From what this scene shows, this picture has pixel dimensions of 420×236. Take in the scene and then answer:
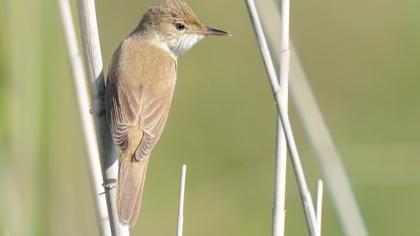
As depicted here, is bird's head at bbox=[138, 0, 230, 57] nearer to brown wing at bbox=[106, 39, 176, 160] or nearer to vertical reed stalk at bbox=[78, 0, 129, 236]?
brown wing at bbox=[106, 39, 176, 160]

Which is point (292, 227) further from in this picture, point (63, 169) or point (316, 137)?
point (316, 137)

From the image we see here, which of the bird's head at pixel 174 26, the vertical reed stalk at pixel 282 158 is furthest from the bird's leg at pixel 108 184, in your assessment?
the bird's head at pixel 174 26

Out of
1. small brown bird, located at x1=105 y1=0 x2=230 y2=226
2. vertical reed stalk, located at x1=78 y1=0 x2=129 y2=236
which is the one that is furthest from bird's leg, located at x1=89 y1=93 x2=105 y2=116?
vertical reed stalk, located at x1=78 y1=0 x2=129 y2=236

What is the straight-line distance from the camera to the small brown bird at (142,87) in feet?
13.0

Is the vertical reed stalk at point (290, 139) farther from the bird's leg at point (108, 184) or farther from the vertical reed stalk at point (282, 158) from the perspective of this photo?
the bird's leg at point (108, 184)

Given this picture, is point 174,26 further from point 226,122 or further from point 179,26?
point 226,122

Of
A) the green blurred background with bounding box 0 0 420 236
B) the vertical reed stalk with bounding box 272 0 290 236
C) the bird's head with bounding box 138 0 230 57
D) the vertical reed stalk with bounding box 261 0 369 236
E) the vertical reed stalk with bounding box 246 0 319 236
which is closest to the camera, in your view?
the vertical reed stalk with bounding box 246 0 319 236

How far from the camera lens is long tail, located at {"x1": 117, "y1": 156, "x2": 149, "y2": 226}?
145 inches

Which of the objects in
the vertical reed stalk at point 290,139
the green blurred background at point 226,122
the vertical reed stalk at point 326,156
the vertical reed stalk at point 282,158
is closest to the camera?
the vertical reed stalk at point 290,139

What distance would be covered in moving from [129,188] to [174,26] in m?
1.18

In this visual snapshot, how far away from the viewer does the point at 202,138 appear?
23.7 feet

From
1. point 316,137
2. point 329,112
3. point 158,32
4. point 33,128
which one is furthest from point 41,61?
point 329,112

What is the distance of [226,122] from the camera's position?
295 inches

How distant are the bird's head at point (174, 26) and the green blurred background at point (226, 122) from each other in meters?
0.43
